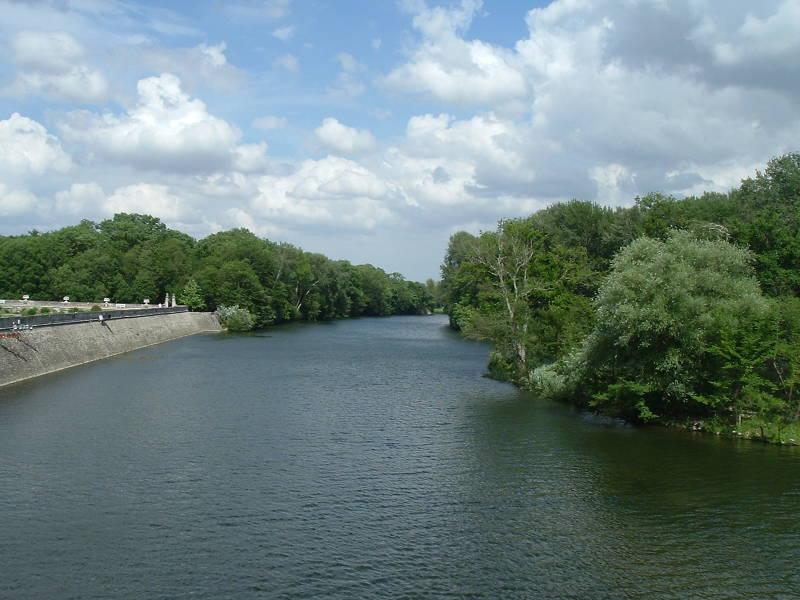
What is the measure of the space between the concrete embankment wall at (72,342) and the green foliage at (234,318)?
13710 mm

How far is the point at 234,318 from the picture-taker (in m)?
98.4

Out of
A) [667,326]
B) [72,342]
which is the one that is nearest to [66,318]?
[72,342]

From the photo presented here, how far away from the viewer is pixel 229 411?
3488 centimetres

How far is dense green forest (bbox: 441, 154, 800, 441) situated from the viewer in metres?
29.3

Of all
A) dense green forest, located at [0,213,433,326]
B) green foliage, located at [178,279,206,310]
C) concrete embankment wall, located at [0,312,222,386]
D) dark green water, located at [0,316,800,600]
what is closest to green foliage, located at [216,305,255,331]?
dense green forest, located at [0,213,433,326]

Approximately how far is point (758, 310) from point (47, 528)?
A: 2828cm

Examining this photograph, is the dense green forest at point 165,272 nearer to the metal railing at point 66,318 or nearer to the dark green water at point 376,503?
the metal railing at point 66,318

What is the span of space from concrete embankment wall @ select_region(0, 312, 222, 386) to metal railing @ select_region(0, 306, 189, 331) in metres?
0.44

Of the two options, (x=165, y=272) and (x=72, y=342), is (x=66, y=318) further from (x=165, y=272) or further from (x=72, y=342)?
(x=165, y=272)

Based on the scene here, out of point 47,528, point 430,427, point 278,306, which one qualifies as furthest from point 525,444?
point 278,306

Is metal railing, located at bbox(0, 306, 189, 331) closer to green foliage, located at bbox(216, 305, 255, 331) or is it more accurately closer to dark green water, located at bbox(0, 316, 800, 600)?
dark green water, located at bbox(0, 316, 800, 600)

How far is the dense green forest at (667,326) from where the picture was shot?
2934cm

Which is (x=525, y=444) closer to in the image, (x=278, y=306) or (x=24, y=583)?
(x=24, y=583)

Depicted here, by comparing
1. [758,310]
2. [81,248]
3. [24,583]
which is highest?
[81,248]
